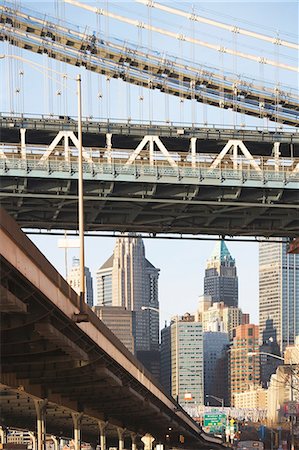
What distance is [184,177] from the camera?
75.1 m

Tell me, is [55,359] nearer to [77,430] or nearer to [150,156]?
[77,430]

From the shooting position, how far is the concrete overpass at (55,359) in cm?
2903

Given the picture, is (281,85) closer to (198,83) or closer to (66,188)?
(198,83)

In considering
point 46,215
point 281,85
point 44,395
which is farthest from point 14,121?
point 44,395

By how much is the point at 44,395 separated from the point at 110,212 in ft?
72.7

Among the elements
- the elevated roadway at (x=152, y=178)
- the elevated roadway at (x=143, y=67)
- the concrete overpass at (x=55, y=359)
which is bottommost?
the concrete overpass at (x=55, y=359)

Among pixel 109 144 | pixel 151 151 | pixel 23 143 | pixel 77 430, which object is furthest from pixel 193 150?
pixel 77 430

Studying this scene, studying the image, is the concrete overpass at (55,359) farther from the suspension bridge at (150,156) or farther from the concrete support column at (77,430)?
the suspension bridge at (150,156)

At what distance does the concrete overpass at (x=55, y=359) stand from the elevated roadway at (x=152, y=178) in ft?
34.5

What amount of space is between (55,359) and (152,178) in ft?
98.7

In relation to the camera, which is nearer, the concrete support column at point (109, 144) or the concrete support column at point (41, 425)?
the concrete support column at point (41, 425)

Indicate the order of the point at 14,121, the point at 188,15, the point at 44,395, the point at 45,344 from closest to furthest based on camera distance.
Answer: the point at 45,344, the point at 44,395, the point at 14,121, the point at 188,15

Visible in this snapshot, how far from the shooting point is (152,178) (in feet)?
245

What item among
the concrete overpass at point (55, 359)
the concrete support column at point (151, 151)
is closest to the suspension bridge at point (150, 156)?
the concrete support column at point (151, 151)
